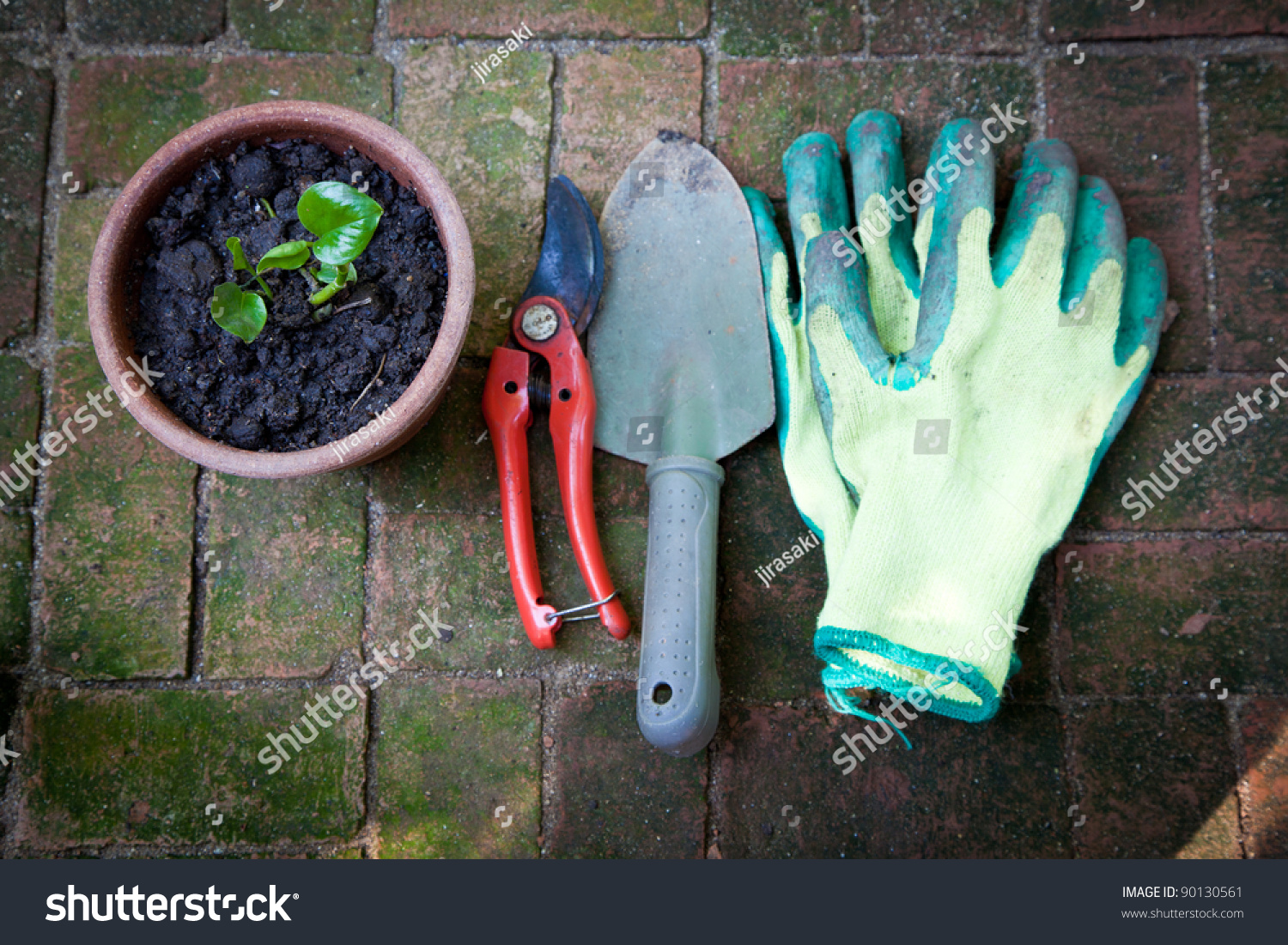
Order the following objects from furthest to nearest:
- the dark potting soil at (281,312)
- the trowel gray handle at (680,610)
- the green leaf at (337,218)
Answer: the trowel gray handle at (680,610) < the dark potting soil at (281,312) < the green leaf at (337,218)

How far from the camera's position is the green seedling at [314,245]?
1.06m

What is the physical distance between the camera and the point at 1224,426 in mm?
1459

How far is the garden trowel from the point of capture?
139cm

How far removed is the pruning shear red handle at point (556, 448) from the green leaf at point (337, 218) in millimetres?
326

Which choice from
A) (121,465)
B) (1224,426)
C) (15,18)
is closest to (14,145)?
(15,18)

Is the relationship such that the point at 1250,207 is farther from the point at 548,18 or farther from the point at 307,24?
the point at 307,24

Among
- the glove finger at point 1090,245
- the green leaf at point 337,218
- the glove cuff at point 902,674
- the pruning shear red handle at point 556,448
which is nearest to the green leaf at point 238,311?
the green leaf at point 337,218

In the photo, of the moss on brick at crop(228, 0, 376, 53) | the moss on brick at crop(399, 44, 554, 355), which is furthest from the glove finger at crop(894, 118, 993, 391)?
the moss on brick at crop(228, 0, 376, 53)

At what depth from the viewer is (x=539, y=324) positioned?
4.48ft

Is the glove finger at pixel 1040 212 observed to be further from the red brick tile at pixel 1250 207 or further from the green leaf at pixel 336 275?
the green leaf at pixel 336 275

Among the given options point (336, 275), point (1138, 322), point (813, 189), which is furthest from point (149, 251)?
point (1138, 322)

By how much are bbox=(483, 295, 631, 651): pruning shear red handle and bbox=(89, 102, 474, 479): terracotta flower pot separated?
7.0 inches

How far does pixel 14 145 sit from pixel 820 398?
1486 millimetres

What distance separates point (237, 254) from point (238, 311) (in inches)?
3.1
